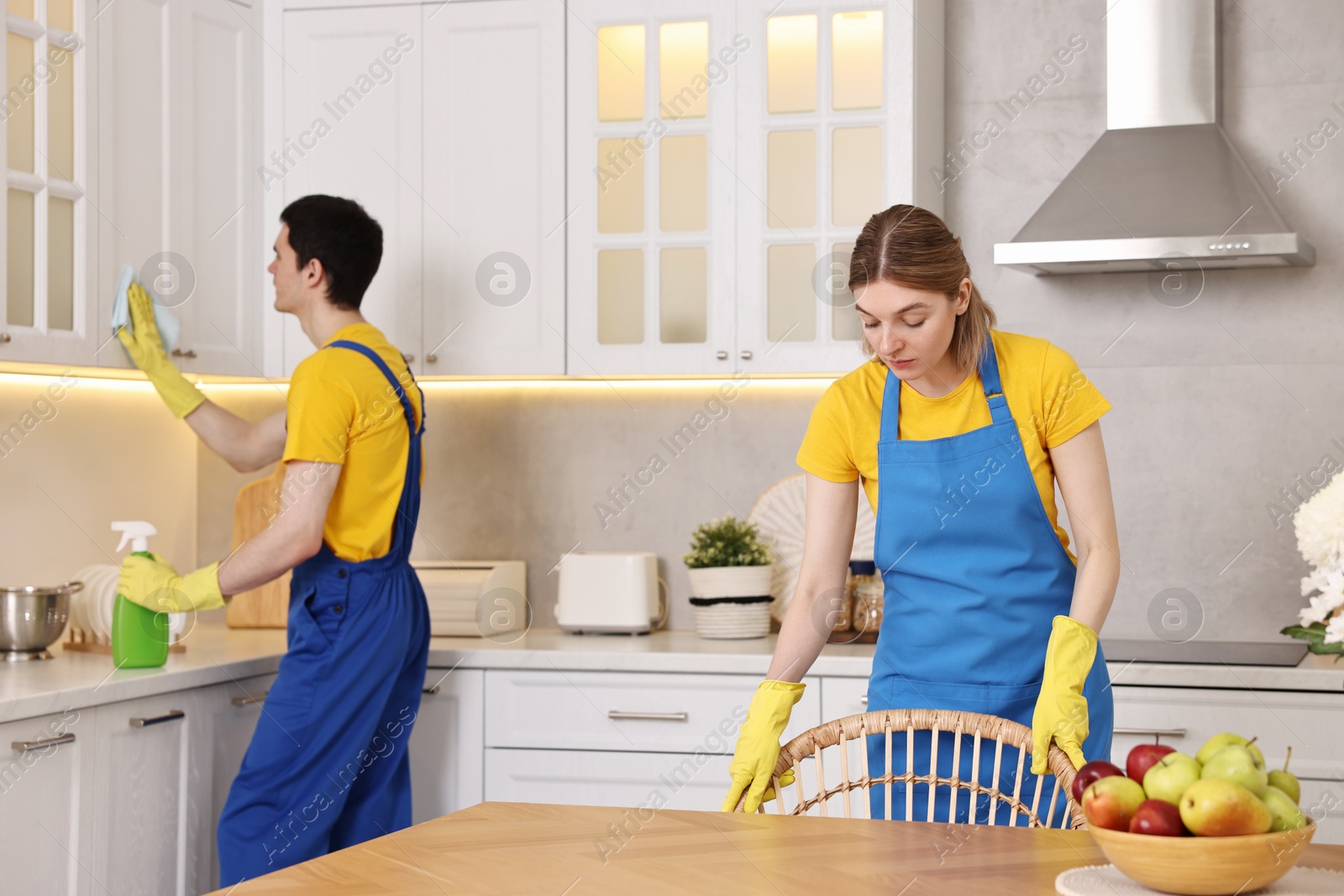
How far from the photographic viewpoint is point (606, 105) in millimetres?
2922

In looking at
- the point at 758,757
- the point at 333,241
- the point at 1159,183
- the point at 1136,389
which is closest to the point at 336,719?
the point at 333,241

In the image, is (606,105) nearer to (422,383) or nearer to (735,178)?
(735,178)

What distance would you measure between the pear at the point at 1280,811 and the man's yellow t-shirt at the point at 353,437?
1634mm

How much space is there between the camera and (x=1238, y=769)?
1.02 meters

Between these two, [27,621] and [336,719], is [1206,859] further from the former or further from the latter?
[27,621]

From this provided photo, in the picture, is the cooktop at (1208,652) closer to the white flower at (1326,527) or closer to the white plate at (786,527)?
the white flower at (1326,527)

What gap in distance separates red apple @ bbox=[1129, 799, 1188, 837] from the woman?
60 cm

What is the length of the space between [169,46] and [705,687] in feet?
5.57

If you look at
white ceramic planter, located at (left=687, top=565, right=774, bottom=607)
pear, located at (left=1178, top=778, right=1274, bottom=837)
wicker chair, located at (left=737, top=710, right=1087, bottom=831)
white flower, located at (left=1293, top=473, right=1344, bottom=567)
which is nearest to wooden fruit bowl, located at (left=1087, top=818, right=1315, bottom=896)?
pear, located at (left=1178, top=778, right=1274, bottom=837)

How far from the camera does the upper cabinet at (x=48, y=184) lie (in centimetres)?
238

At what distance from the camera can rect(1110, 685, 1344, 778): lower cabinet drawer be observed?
7.70 ft

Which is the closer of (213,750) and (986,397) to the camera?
(986,397)

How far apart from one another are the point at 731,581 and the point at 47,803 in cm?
135

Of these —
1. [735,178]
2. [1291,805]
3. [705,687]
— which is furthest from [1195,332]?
[1291,805]
